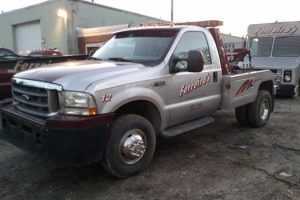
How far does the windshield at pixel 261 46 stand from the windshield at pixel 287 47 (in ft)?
0.73

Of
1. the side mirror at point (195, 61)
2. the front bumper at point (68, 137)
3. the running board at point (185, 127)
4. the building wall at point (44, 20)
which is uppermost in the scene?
the building wall at point (44, 20)

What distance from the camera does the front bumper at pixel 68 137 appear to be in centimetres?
409

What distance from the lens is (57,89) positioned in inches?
166

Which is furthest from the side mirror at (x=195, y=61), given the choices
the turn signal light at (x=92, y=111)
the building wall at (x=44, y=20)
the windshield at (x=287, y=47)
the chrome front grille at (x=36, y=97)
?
the building wall at (x=44, y=20)

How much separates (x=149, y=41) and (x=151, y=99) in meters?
1.13

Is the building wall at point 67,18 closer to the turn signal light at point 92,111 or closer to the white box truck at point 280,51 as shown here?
the white box truck at point 280,51

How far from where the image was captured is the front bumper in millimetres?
4094

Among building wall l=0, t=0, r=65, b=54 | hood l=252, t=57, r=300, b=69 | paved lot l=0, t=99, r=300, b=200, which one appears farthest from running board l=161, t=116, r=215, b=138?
building wall l=0, t=0, r=65, b=54

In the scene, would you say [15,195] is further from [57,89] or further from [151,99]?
[151,99]

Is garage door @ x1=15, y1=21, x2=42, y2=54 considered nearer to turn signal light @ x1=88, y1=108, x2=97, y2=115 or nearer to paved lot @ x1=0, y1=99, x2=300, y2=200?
paved lot @ x1=0, y1=99, x2=300, y2=200

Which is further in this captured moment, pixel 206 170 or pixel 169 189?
pixel 206 170

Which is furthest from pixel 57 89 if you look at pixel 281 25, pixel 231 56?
pixel 281 25

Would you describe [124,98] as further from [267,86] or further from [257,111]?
[267,86]

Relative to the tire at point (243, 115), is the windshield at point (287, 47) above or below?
above
